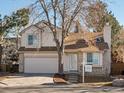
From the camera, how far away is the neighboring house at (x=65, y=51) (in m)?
47.8

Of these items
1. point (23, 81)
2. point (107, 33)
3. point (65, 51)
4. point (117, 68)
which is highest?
Answer: point (107, 33)

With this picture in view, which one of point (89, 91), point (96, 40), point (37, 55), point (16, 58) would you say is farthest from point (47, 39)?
point (89, 91)

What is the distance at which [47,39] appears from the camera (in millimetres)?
51250

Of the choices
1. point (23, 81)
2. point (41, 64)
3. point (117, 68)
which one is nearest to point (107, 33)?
point (117, 68)

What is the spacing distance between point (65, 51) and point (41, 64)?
4.45 meters

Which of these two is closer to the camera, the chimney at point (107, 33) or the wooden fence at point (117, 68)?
the chimney at point (107, 33)

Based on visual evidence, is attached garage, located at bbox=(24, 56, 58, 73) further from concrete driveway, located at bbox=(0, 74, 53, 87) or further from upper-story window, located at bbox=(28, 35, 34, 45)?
concrete driveway, located at bbox=(0, 74, 53, 87)

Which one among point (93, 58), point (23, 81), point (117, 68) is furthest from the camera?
point (117, 68)

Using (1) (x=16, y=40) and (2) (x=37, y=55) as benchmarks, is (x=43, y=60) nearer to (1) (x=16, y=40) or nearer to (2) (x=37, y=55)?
(2) (x=37, y=55)

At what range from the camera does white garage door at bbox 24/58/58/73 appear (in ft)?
166

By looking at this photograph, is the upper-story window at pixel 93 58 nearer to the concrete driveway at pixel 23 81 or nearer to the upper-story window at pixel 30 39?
the upper-story window at pixel 30 39

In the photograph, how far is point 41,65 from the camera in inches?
2009

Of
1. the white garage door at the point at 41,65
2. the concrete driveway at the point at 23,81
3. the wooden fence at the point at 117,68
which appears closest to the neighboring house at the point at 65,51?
the white garage door at the point at 41,65

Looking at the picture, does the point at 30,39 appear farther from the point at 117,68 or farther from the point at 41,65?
the point at 117,68
